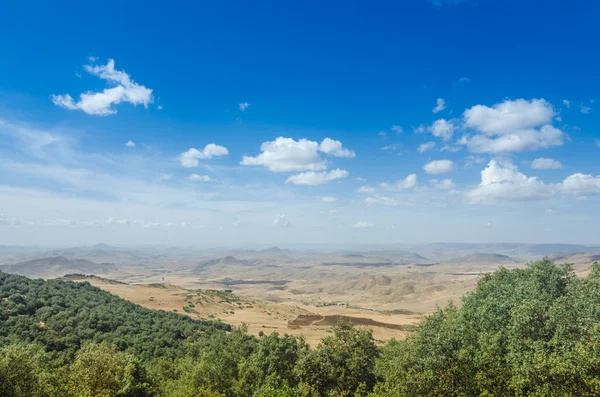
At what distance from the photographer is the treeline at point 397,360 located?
1891cm

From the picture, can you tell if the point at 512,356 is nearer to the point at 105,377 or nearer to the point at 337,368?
the point at 337,368

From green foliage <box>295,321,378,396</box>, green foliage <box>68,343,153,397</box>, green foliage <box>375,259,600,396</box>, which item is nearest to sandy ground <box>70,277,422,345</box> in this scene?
green foliage <box>295,321,378,396</box>

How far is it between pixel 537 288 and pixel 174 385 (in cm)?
3239

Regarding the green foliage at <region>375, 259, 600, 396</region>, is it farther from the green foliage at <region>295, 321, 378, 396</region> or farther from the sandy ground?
the sandy ground

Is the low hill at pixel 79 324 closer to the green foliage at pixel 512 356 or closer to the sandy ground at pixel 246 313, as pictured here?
the sandy ground at pixel 246 313

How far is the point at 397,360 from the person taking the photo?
2309 cm

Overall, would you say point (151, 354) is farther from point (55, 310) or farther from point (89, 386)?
point (89, 386)

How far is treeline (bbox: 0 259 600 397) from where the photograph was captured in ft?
62.0

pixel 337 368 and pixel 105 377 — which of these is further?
pixel 337 368

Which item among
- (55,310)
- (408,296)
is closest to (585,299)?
(55,310)

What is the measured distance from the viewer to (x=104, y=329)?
156 feet

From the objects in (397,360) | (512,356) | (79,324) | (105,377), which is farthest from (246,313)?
(512,356)

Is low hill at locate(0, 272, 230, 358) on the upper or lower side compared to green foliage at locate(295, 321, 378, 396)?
lower

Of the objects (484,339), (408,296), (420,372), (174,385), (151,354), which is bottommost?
(408,296)
